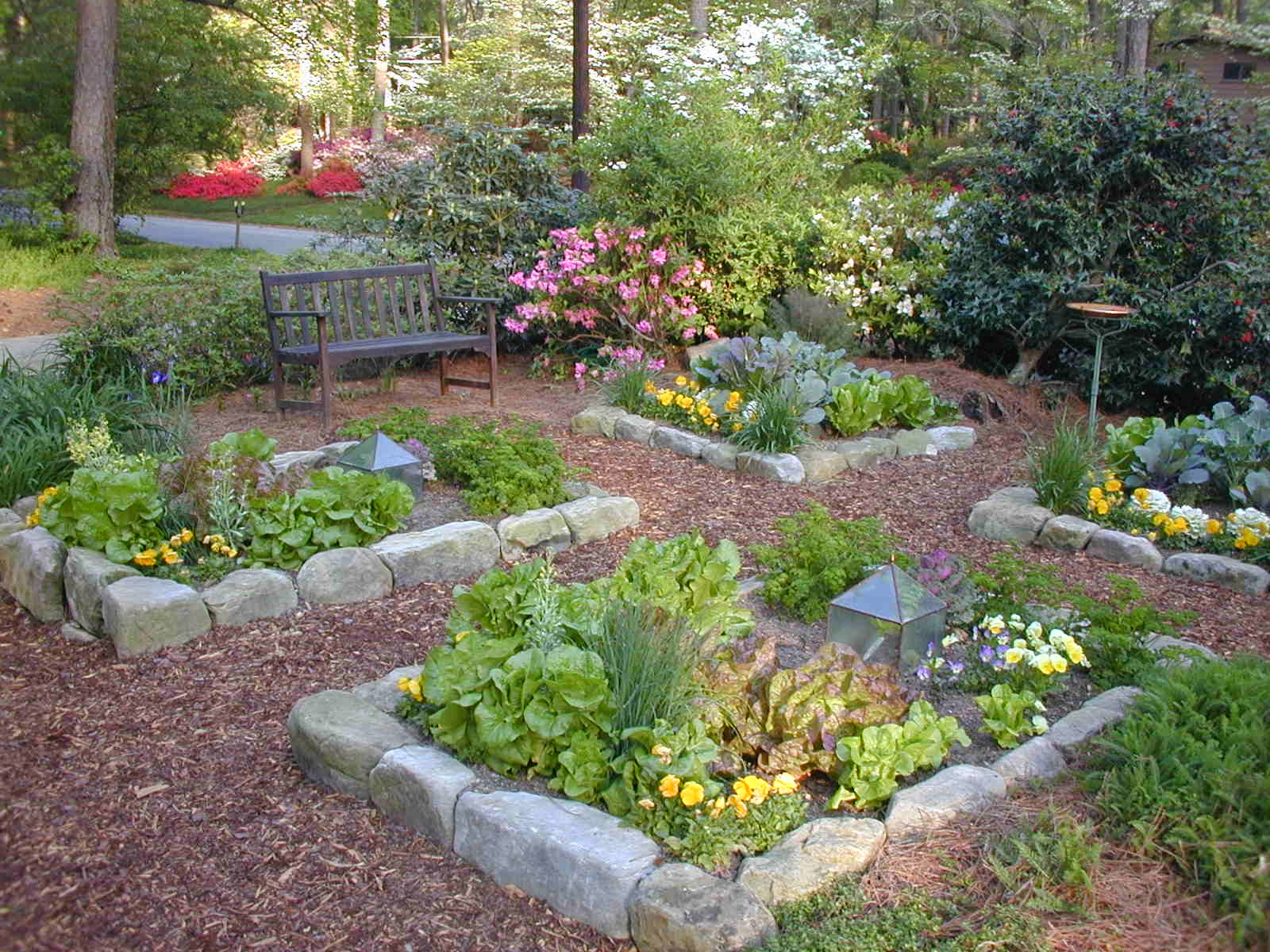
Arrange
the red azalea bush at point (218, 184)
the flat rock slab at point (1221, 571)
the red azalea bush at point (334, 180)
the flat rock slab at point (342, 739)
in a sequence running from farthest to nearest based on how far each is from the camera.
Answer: the red azalea bush at point (218, 184) → the red azalea bush at point (334, 180) → the flat rock slab at point (1221, 571) → the flat rock slab at point (342, 739)

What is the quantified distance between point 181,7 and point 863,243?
14381 mm

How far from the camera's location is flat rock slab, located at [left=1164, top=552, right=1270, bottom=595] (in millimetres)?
4809

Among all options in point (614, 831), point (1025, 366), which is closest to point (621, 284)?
point (1025, 366)

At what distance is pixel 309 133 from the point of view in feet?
108

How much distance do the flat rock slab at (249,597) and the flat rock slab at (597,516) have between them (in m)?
1.35

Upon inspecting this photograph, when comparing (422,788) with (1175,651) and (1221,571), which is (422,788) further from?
(1221,571)

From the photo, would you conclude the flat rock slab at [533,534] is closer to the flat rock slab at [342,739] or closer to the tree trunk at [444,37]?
the flat rock slab at [342,739]

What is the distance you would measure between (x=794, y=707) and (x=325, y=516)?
2378 mm

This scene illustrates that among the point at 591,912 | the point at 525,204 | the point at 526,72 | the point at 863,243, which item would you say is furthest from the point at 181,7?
the point at 591,912

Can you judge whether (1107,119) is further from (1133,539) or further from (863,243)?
(1133,539)

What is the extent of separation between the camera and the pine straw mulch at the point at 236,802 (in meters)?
2.64

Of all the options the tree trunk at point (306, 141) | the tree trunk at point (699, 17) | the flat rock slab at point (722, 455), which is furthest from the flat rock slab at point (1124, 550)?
the tree trunk at point (306, 141)

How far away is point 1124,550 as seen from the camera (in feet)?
16.9

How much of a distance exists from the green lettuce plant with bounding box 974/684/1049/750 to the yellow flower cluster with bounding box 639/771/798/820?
720 mm
